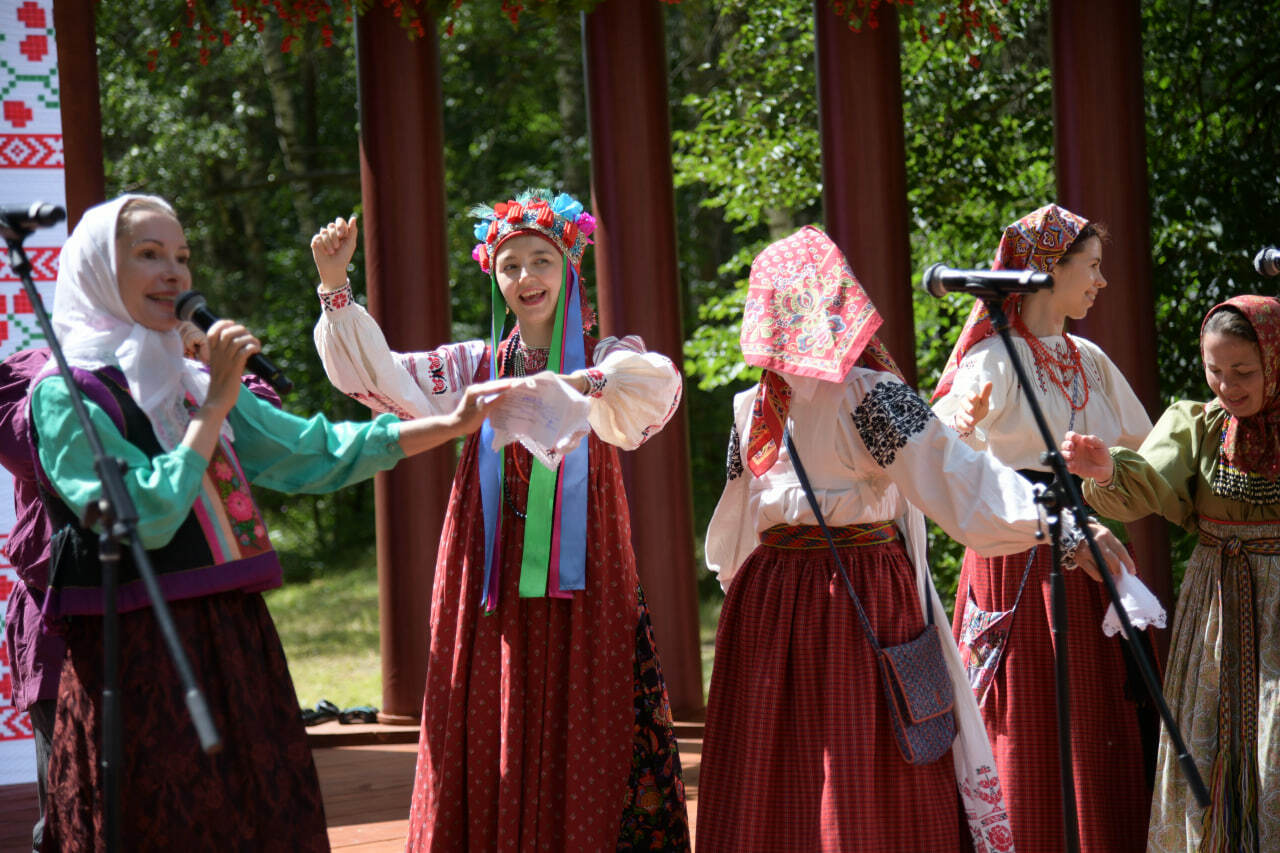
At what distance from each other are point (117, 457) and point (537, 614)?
4.12 ft

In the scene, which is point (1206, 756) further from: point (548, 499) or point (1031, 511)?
point (548, 499)

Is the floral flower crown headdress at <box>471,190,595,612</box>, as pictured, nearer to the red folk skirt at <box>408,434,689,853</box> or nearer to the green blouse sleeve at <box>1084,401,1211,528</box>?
the red folk skirt at <box>408,434,689,853</box>

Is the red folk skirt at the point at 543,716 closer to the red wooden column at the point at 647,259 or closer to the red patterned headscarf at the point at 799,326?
the red patterned headscarf at the point at 799,326

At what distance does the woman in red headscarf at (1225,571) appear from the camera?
3150 millimetres

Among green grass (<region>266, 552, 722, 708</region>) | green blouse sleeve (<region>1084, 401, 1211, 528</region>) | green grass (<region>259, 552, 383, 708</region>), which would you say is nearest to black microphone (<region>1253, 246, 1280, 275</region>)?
green blouse sleeve (<region>1084, 401, 1211, 528</region>)

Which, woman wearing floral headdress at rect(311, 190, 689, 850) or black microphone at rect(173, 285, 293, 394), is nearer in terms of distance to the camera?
black microphone at rect(173, 285, 293, 394)

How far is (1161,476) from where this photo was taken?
3322 millimetres

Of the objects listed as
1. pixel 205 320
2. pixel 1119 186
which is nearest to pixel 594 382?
pixel 205 320

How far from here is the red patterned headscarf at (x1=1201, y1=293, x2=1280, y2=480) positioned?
3.14 m

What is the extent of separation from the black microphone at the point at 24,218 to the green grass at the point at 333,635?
18.9 feet

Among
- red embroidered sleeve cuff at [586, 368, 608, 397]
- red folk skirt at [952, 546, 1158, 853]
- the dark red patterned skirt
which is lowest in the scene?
red folk skirt at [952, 546, 1158, 853]

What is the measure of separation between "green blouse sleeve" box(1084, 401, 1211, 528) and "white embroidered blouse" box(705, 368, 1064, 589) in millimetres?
499

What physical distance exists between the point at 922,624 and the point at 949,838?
45cm

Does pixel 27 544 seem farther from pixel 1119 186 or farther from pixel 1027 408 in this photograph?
pixel 1119 186
